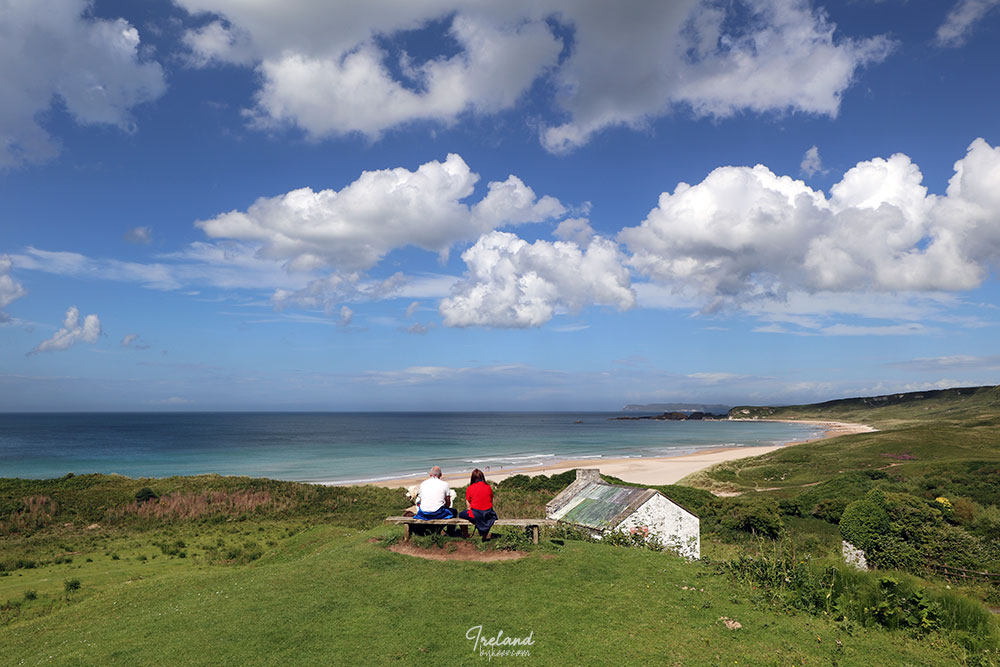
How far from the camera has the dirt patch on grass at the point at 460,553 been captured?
10.9 metres

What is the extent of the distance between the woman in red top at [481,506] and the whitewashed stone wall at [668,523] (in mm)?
7118

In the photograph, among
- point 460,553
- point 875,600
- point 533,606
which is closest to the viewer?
point 533,606

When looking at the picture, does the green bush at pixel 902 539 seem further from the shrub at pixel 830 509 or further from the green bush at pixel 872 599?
the shrub at pixel 830 509

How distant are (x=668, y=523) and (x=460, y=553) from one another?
31.3ft

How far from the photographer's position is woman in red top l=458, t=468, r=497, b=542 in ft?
37.6

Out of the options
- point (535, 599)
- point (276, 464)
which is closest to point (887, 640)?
point (535, 599)

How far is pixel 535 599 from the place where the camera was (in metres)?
9.05

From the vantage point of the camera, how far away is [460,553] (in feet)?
36.4

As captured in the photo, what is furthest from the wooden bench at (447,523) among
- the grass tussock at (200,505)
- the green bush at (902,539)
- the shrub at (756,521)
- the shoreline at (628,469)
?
the shoreline at (628,469)

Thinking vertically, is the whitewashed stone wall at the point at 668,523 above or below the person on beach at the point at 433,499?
below

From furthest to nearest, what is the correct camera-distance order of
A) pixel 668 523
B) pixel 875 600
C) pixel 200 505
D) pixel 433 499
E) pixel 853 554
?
pixel 200 505 → pixel 668 523 → pixel 853 554 → pixel 433 499 → pixel 875 600

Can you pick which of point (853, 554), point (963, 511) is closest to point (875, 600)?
point (853, 554)

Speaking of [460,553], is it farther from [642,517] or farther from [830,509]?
[830,509]

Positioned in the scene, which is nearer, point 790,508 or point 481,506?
point 481,506
